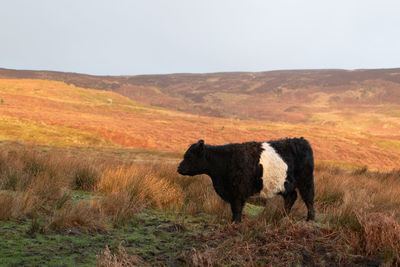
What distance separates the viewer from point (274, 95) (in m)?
109

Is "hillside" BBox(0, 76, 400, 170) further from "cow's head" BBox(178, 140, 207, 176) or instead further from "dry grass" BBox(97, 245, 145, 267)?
"dry grass" BBox(97, 245, 145, 267)

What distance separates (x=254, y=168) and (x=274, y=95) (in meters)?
107

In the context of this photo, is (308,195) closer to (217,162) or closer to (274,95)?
(217,162)

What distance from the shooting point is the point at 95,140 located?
2355cm

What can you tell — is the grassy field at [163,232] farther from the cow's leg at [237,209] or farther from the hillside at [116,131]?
the hillside at [116,131]

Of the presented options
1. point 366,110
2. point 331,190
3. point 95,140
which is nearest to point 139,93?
point 366,110

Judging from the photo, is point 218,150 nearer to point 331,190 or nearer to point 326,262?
point 326,262

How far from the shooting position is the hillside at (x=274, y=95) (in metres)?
81.1

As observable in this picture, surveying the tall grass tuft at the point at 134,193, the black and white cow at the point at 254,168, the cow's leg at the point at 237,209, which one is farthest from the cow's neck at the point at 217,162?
the tall grass tuft at the point at 134,193

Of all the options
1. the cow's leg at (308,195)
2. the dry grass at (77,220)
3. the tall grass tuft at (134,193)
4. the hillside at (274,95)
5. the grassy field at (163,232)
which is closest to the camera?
the grassy field at (163,232)

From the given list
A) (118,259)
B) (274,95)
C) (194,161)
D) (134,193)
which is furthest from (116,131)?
(274,95)

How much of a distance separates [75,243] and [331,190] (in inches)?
274

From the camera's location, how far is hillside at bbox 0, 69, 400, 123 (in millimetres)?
81125

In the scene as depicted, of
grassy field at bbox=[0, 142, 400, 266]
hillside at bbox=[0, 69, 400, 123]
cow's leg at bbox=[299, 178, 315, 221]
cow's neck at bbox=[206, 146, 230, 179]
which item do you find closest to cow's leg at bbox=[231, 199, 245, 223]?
grassy field at bbox=[0, 142, 400, 266]
